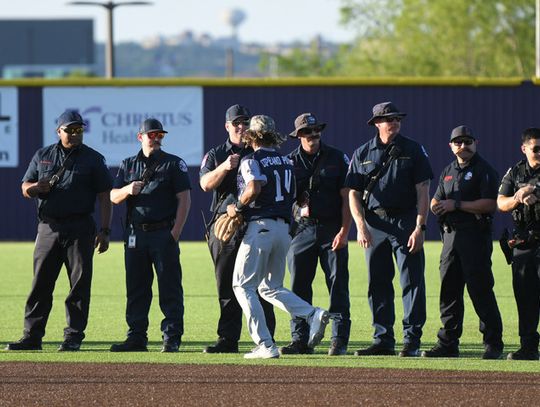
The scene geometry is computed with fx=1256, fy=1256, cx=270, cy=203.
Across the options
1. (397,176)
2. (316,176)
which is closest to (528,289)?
(397,176)

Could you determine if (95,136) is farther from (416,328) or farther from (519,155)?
(416,328)

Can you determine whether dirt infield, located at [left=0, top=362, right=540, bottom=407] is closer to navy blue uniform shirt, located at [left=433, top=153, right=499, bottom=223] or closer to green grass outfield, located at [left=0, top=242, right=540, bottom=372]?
green grass outfield, located at [left=0, top=242, right=540, bottom=372]

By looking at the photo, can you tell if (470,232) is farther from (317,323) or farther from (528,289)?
(317,323)

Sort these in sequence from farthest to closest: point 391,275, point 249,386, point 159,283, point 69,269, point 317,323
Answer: point 69,269 → point 159,283 → point 391,275 → point 317,323 → point 249,386

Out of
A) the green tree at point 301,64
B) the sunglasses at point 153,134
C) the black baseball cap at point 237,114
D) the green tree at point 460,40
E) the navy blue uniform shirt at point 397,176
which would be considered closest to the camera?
the navy blue uniform shirt at point 397,176

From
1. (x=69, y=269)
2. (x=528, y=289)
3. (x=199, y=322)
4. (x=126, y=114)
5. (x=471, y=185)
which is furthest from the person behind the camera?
(x=126, y=114)

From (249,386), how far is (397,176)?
2.58 metres

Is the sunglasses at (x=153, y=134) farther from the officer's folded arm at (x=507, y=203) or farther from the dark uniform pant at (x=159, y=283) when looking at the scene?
the officer's folded arm at (x=507, y=203)

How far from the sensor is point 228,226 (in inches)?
408

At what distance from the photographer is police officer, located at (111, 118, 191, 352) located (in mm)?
10984

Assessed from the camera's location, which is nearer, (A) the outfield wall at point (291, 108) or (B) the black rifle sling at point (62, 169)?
(B) the black rifle sling at point (62, 169)

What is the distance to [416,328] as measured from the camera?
10.6 m

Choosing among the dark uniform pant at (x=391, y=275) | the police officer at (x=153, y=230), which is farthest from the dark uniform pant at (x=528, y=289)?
the police officer at (x=153, y=230)

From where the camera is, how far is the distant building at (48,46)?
126438 mm
